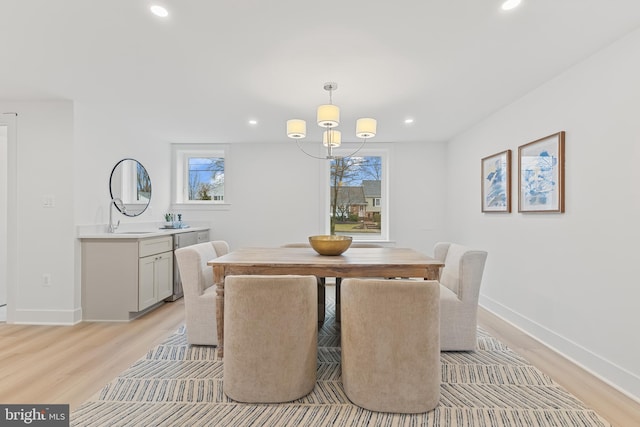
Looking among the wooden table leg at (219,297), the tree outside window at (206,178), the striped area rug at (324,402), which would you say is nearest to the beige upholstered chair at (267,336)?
the striped area rug at (324,402)

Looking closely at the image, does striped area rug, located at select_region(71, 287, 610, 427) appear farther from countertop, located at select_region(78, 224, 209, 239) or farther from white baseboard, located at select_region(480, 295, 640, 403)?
countertop, located at select_region(78, 224, 209, 239)

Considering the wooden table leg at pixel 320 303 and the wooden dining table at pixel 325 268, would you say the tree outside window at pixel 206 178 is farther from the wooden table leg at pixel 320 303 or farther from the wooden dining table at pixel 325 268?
the wooden dining table at pixel 325 268

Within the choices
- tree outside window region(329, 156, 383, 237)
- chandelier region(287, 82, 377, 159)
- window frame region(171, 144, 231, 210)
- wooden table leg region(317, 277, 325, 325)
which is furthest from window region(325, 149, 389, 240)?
chandelier region(287, 82, 377, 159)

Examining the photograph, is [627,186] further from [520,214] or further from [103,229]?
[103,229]

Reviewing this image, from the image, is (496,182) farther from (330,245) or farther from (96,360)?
(96,360)

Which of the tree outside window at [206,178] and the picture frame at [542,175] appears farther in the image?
the tree outside window at [206,178]

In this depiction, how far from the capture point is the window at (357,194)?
566 centimetres

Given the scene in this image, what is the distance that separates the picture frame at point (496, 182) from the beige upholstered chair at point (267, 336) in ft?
8.85

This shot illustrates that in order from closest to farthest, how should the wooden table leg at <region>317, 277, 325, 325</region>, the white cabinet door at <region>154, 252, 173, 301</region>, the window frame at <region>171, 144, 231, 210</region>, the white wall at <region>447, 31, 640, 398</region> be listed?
the white wall at <region>447, 31, 640, 398</region>
the wooden table leg at <region>317, 277, 325, 325</region>
the white cabinet door at <region>154, 252, 173, 301</region>
the window frame at <region>171, 144, 231, 210</region>

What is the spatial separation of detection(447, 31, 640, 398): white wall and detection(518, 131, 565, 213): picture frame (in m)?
0.06

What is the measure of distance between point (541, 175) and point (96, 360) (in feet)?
13.1

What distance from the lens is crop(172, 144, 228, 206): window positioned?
5641 millimetres

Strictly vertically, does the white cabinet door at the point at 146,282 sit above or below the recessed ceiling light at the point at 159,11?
below

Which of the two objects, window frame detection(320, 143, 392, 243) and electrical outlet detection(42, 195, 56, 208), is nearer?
electrical outlet detection(42, 195, 56, 208)
